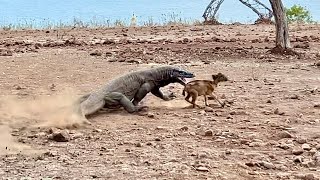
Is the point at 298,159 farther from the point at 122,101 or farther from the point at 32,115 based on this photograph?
the point at 32,115

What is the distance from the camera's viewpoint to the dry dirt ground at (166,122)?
5.53m

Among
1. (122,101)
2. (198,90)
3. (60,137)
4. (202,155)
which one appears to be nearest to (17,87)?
(122,101)

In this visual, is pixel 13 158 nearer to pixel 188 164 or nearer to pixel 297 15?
pixel 188 164

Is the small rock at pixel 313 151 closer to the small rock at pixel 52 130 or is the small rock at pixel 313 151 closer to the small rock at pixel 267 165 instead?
the small rock at pixel 267 165

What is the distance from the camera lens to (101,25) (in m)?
22.6

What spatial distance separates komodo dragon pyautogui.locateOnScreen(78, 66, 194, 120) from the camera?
8.30 m

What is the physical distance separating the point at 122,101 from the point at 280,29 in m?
6.94

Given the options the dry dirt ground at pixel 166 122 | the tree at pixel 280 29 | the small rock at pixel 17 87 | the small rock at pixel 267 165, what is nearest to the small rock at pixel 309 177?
the dry dirt ground at pixel 166 122

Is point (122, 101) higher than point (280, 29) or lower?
lower

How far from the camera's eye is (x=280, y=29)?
14555 mm

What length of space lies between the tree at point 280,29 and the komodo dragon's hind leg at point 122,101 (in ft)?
22.1

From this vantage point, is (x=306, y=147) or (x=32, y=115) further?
(x=32, y=115)

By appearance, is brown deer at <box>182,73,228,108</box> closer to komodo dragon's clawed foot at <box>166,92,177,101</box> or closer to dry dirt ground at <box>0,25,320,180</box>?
dry dirt ground at <box>0,25,320,180</box>

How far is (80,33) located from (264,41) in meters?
5.67
